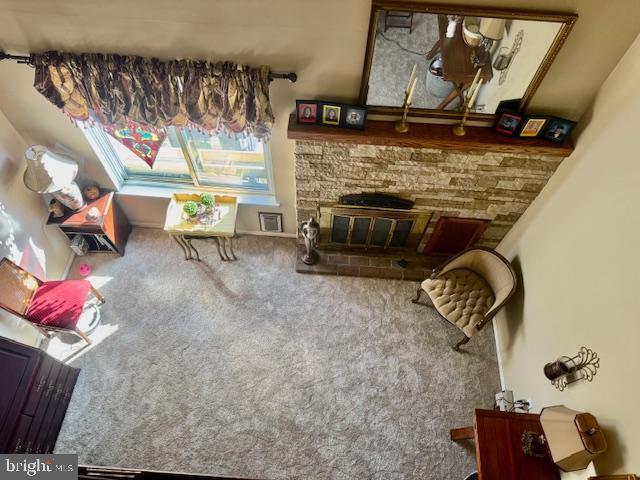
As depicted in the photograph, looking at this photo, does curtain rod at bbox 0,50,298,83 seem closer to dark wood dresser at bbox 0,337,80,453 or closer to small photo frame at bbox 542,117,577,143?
small photo frame at bbox 542,117,577,143

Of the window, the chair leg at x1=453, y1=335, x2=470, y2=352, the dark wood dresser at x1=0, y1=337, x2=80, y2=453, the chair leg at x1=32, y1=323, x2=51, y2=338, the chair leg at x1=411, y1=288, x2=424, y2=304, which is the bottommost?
the dark wood dresser at x1=0, y1=337, x2=80, y2=453

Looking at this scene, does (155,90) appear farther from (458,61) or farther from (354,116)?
(458,61)

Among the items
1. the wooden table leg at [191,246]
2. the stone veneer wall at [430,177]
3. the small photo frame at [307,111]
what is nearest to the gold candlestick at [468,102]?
the stone veneer wall at [430,177]

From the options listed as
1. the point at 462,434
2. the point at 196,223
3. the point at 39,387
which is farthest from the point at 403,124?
the point at 39,387

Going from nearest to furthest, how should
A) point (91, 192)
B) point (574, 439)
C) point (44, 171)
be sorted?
point (574, 439)
point (44, 171)
point (91, 192)

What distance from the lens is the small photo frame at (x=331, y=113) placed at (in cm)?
277

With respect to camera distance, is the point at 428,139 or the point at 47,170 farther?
the point at 47,170

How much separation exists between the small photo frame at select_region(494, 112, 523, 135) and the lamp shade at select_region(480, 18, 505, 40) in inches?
19.9

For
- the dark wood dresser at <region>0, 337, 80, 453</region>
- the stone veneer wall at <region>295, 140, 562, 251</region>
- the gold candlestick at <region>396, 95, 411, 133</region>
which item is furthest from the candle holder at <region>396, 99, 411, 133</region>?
the dark wood dresser at <region>0, 337, 80, 453</region>

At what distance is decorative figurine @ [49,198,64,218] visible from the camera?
11.8ft

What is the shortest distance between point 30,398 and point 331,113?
2.82 meters

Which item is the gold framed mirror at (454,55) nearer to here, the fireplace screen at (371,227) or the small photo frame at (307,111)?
the small photo frame at (307,111)

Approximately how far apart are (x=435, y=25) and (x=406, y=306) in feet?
7.60

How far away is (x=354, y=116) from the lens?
2.81m
